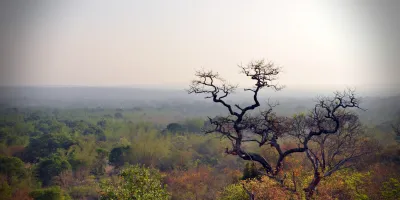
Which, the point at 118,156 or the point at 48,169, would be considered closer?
the point at 48,169

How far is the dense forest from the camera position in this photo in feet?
58.5

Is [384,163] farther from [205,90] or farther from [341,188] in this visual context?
[205,90]

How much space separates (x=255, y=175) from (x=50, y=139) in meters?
42.7

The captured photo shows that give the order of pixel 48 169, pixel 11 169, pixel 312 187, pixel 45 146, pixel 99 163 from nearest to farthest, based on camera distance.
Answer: pixel 312 187 < pixel 11 169 < pixel 48 169 < pixel 99 163 < pixel 45 146

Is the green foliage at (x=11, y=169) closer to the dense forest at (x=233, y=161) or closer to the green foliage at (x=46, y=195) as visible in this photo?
the dense forest at (x=233, y=161)

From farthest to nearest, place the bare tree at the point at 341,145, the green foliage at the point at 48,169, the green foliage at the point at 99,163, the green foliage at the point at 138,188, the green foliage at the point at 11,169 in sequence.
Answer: the green foliage at the point at 99,163 → the green foliage at the point at 48,169 → the green foliage at the point at 11,169 → the bare tree at the point at 341,145 → the green foliage at the point at 138,188

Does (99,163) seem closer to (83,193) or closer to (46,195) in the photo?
(83,193)

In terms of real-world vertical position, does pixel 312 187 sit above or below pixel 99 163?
above

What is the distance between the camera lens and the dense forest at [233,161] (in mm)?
17844

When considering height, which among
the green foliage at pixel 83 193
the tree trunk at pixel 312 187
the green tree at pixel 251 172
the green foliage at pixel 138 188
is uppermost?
the green foliage at pixel 138 188

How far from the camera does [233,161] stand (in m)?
44.0

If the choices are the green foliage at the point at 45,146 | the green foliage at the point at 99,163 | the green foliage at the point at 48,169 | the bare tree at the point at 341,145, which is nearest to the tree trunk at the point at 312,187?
the bare tree at the point at 341,145

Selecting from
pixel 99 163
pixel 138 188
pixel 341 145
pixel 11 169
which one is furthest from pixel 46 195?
pixel 341 145

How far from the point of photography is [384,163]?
28.3 metres
